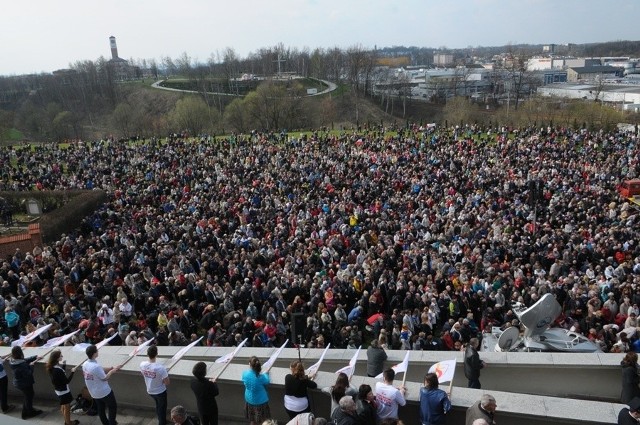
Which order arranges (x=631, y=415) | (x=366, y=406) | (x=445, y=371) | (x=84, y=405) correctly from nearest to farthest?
(x=631, y=415)
(x=366, y=406)
(x=445, y=371)
(x=84, y=405)

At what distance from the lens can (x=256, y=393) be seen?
5629mm

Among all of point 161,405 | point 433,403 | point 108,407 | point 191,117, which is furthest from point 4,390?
point 191,117

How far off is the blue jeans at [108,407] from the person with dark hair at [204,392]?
108 centimetres

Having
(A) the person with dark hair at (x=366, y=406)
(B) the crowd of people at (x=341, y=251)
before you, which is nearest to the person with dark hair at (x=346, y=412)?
(A) the person with dark hair at (x=366, y=406)

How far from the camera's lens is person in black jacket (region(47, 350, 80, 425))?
236 inches

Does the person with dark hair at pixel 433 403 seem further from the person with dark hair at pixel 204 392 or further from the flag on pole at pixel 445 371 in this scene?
the person with dark hair at pixel 204 392

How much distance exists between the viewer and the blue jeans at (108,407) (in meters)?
5.96

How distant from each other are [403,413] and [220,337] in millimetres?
5158

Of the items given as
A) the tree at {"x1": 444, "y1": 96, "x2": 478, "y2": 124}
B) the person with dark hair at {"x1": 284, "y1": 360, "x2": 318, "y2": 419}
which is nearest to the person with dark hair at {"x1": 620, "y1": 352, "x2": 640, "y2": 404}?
the person with dark hair at {"x1": 284, "y1": 360, "x2": 318, "y2": 419}

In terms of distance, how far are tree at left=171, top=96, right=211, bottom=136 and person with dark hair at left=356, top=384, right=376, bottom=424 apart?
5808 cm

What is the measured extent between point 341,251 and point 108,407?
10.9 meters

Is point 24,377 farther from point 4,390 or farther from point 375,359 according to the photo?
point 375,359

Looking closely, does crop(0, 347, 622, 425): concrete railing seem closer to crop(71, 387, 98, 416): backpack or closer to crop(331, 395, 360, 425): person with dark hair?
crop(71, 387, 98, 416): backpack

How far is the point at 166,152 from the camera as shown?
3269 centimetres
